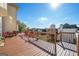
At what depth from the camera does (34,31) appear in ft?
6.95

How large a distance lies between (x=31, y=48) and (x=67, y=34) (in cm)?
54

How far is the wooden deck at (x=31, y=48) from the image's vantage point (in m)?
2.09

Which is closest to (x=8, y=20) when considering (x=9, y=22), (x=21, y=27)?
(x=9, y=22)

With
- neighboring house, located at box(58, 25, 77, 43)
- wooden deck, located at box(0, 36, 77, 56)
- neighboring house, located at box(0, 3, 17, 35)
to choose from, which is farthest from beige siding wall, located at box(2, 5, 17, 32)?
neighboring house, located at box(58, 25, 77, 43)

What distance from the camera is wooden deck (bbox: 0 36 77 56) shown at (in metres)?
2.09

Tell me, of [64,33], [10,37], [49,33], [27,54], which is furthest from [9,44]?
[64,33]

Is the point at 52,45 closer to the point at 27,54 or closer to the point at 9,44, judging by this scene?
the point at 27,54

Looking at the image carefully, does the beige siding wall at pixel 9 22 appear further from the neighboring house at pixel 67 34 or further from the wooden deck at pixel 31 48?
the neighboring house at pixel 67 34

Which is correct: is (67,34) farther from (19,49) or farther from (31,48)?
(19,49)

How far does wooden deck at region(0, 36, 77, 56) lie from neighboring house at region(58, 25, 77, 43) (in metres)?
0.07

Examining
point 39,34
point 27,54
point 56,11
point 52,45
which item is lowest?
point 27,54

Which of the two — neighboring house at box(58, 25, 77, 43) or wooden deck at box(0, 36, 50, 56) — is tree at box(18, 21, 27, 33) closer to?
wooden deck at box(0, 36, 50, 56)

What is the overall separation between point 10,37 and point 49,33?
1.81 feet

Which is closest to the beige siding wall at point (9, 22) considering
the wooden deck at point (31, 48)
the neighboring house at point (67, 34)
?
the wooden deck at point (31, 48)
